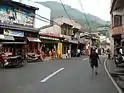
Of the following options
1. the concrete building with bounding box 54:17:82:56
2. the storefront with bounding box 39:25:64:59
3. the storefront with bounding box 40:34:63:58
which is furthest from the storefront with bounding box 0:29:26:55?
the concrete building with bounding box 54:17:82:56

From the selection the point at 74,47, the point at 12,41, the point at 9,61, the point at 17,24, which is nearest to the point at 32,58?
the point at 12,41

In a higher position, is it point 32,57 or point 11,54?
point 11,54

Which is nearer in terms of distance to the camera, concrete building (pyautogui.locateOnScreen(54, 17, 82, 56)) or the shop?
concrete building (pyautogui.locateOnScreen(54, 17, 82, 56))

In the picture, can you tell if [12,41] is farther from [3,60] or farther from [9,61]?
[9,61]

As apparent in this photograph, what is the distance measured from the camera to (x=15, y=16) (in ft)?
124

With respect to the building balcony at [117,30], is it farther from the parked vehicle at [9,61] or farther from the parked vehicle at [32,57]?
the parked vehicle at [9,61]

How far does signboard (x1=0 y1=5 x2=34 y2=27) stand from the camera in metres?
35.2

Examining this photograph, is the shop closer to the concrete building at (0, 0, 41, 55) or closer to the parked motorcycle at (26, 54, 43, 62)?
the concrete building at (0, 0, 41, 55)

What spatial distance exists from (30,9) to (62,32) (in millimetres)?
18783

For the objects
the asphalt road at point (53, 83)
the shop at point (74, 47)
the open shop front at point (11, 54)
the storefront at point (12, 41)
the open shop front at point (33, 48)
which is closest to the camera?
the asphalt road at point (53, 83)

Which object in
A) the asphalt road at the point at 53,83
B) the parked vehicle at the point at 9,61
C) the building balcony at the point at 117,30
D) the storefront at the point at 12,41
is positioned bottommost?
the asphalt road at the point at 53,83

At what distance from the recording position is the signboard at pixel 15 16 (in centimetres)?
3525

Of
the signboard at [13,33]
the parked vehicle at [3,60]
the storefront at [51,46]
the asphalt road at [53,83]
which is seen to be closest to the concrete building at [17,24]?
the signboard at [13,33]

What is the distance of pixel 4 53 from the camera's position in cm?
2519
